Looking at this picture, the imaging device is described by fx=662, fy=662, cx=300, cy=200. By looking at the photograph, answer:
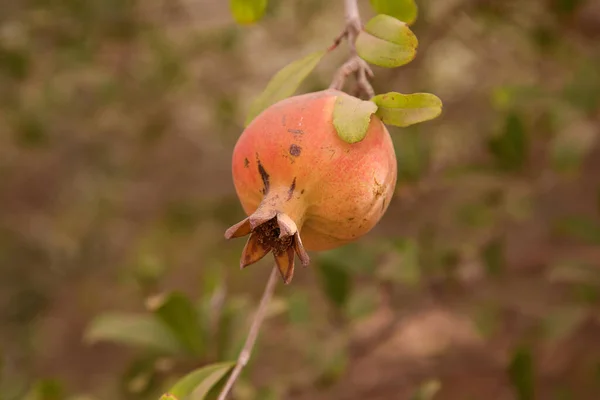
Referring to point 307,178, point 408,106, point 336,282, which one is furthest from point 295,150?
point 336,282

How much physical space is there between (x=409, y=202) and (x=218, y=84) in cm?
116

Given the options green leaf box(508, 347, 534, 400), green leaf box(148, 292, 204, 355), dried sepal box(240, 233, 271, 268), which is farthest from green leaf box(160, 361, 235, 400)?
green leaf box(508, 347, 534, 400)

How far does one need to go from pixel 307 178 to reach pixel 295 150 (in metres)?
0.03

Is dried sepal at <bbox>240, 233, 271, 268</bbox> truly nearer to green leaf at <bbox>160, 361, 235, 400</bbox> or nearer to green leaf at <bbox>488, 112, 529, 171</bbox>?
green leaf at <bbox>160, 361, 235, 400</bbox>

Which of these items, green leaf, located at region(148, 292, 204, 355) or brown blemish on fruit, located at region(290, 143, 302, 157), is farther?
green leaf, located at region(148, 292, 204, 355)

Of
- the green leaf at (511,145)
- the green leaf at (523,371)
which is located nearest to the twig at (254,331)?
the green leaf at (523,371)

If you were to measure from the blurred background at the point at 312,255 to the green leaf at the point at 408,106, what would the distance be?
49cm

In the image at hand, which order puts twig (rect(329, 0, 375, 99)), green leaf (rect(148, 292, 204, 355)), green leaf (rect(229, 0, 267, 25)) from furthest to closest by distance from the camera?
green leaf (rect(148, 292, 204, 355)), green leaf (rect(229, 0, 267, 25)), twig (rect(329, 0, 375, 99))

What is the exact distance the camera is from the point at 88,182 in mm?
2652

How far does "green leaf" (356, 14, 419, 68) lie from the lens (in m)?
0.67

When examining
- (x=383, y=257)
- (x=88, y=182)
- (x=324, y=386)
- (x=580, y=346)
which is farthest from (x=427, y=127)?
(x=88, y=182)

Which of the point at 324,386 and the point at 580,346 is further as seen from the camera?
the point at 580,346

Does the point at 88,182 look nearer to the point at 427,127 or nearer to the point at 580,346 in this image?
the point at 427,127

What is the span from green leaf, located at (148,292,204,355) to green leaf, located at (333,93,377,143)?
529 mm
